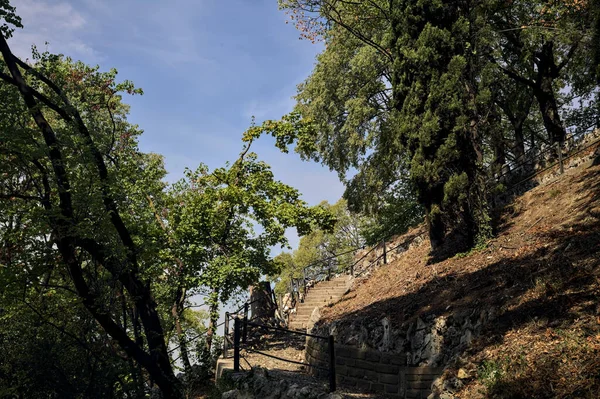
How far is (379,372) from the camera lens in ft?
30.1

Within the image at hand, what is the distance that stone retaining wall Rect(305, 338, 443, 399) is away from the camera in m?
Result: 8.21

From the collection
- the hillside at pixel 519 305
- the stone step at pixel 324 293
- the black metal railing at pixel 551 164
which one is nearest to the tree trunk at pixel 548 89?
the black metal railing at pixel 551 164

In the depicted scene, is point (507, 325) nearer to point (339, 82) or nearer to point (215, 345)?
point (215, 345)

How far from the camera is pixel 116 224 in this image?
452 inches

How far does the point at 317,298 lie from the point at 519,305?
12.5 metres

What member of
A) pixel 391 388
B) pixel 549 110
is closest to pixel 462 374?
pixel 391 388

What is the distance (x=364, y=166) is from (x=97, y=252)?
13937 millimetres

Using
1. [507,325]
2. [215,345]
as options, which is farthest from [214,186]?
[507,325]

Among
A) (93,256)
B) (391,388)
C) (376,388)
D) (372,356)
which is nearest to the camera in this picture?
(391,388)

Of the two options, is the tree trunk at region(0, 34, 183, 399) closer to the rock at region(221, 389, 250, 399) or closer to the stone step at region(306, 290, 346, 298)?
the rock at region(221, 389, 250, 399)

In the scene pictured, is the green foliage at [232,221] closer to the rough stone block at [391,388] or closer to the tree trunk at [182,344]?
the tree trunk at [182,344]

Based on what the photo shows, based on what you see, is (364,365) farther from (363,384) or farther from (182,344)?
(182,344)

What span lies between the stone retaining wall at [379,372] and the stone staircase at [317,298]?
717 centimetres

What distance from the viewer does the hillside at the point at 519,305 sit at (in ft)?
19.6
